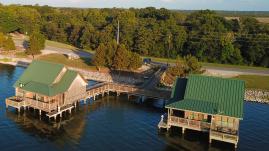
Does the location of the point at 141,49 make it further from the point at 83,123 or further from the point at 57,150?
the point at 57,150

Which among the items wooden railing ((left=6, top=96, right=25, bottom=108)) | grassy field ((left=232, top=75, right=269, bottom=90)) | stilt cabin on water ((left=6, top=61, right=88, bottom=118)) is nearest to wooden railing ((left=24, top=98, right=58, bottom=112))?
stilt cabin on water ((left=6, top=61, right=88, bottom=118))

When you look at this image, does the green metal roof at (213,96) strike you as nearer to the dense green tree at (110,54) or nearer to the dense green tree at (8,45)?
the dense green tree at (110,54)

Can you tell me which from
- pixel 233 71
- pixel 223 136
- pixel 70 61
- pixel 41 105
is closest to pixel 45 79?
pixel 41 105

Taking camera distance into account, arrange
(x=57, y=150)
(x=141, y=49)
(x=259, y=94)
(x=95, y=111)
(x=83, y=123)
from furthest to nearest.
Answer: (x=141, y=49)
(x=259, y=94)
(x=95, y=111)
(x=83, y=123)
(x=57, y=150)

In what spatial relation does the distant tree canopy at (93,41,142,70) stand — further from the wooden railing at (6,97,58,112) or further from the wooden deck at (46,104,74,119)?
the wooden railing at (6,97,58,112)

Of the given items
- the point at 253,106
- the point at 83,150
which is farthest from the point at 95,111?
the point at 253,106

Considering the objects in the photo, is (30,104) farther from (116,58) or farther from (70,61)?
(70,61)
